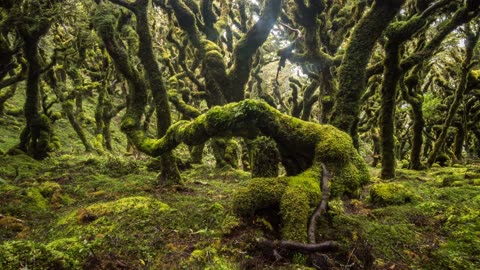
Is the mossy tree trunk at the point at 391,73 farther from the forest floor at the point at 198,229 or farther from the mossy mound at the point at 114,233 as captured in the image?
the mossy mound at the point at 114,233

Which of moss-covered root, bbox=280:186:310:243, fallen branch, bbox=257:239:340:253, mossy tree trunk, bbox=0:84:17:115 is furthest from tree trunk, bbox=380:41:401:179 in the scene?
mossy tree trunk, bbox=0:84:17:115

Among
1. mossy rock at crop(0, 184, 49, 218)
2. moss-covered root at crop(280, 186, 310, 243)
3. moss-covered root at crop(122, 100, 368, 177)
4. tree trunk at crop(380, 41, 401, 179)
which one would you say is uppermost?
tree trunk at crop(380, 41, 401, 179)

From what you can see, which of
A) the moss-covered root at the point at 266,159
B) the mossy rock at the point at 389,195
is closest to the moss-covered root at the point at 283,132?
the moss-covered root at the point at 266,159

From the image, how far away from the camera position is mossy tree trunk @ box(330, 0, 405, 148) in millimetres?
9466

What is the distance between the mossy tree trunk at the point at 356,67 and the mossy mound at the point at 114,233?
5.31 meters

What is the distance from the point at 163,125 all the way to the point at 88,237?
18.0ft

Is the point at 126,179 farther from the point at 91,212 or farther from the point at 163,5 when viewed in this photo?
the point at 163,5

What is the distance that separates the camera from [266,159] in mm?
6855

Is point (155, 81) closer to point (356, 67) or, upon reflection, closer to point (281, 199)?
point (356, 67)

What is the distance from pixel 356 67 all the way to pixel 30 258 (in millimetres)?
8470

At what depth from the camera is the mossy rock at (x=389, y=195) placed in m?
9.15

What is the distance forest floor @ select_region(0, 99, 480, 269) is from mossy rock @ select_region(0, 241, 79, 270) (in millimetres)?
11

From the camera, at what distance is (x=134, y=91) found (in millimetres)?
10586

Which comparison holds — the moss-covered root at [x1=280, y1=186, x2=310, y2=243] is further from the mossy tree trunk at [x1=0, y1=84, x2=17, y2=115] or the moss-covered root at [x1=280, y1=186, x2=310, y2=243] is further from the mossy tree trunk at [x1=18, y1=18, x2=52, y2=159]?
the mossy tree trunk at [x1=0, y1=84, x2=17, y2=115]
